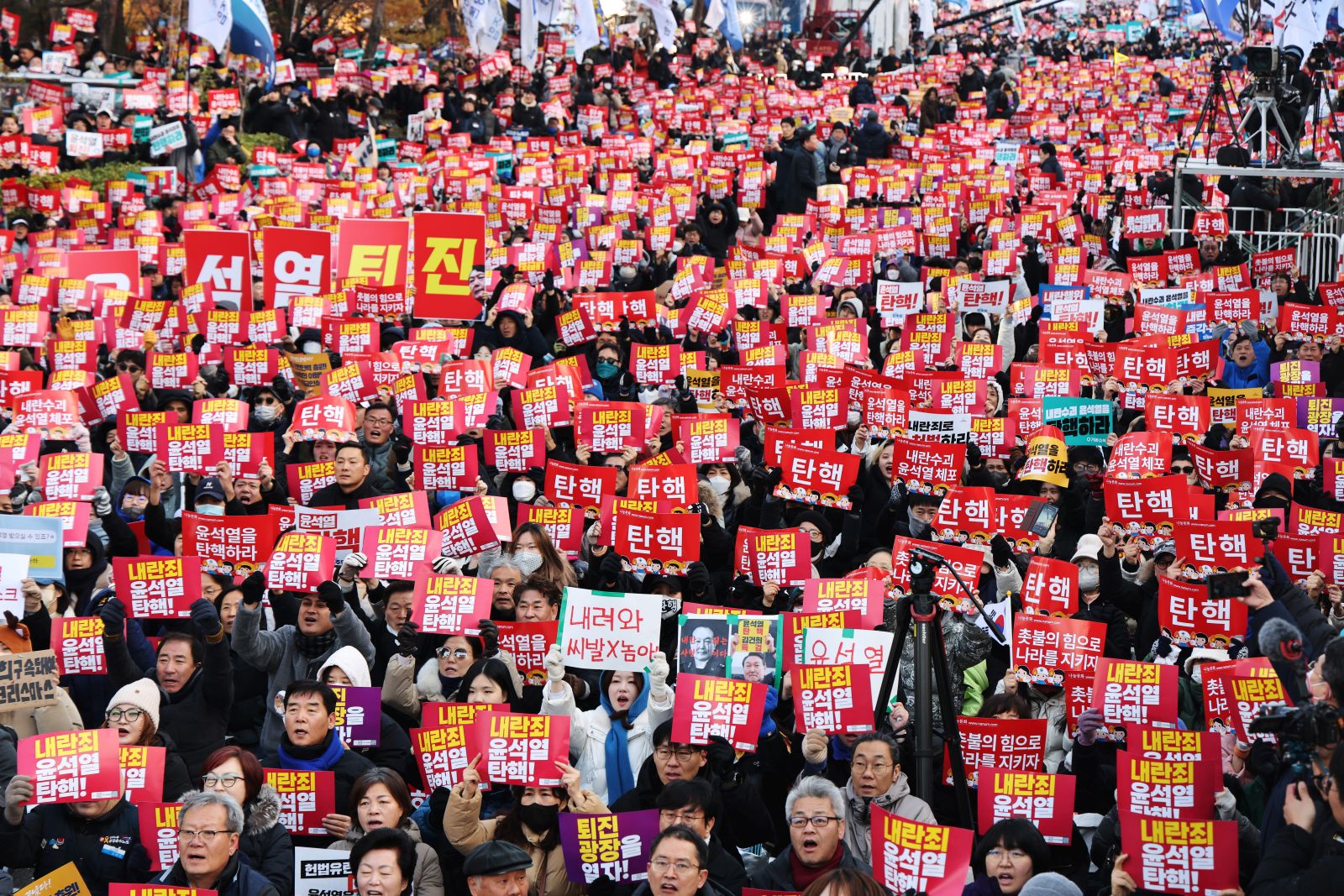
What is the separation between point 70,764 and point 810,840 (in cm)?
252

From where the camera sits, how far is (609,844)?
6031mm

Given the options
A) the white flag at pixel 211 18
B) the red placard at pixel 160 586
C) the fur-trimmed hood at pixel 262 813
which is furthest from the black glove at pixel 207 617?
the white flag at pixel 211 18

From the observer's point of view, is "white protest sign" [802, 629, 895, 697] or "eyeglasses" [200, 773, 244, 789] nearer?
"eyeglasses" [200, 773, 244, 789]

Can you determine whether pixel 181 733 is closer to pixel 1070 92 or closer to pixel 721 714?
pixel 721 714

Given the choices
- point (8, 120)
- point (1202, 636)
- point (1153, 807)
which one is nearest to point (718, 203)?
point (8, 120)

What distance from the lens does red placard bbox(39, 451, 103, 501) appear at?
9.73 m

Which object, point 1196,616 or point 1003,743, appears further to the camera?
point 1196,616

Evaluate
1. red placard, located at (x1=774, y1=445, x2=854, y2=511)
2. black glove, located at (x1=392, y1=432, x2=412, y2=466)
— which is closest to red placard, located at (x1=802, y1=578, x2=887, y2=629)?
red placard, located at (x1=774, y1=445, x2=854, y2=511)

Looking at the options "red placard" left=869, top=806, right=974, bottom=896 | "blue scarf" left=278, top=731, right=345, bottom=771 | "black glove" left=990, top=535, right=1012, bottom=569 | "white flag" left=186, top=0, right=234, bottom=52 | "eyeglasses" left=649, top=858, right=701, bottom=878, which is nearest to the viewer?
"eyeglasses" left=649, top=858, right=701, bottom=878

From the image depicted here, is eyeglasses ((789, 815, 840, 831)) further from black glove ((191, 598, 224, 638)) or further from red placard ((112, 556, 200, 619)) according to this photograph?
red placard ((112, 556, 200, 619))

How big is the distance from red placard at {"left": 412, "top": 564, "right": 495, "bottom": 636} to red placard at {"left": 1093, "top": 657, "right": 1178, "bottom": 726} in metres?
2.56

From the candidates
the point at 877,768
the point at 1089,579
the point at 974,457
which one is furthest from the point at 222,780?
the point at 974,457

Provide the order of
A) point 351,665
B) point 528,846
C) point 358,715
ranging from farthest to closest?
point 351,665 → point 358,715 → point 528,846

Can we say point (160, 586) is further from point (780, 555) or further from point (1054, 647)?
point (1054, 647)
